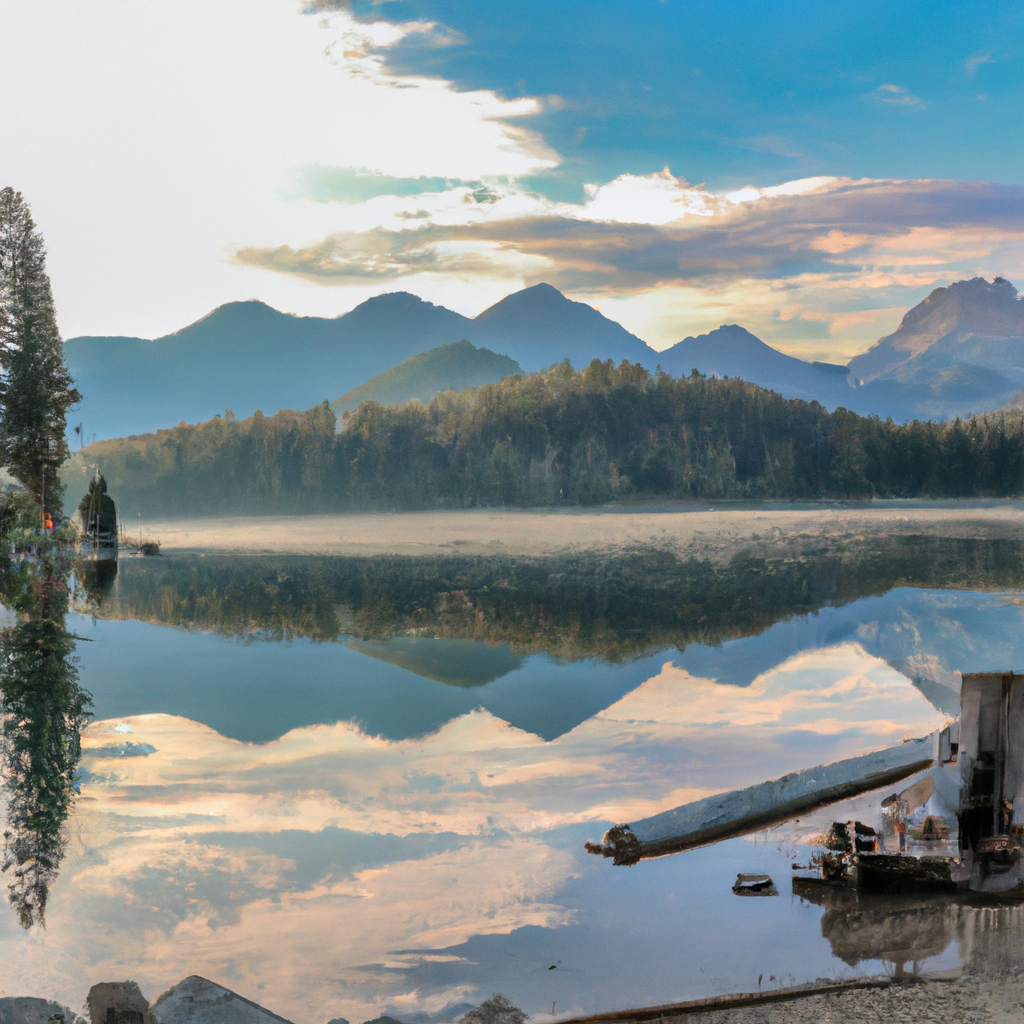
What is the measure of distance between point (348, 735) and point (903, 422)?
394ft

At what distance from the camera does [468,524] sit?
313 feet

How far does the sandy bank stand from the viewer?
6238 centimetres

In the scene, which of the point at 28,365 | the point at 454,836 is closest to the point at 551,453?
the point at 28,365

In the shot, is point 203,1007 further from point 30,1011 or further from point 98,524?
point 98,524

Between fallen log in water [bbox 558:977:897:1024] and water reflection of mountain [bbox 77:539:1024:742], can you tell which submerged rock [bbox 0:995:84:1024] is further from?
water reflection of mountain [bbox 77:539:1024:742]

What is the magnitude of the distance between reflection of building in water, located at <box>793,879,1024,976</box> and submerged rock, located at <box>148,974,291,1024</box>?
4.98m

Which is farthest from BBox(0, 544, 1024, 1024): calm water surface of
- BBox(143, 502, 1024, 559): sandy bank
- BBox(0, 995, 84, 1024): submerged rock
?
BBox(143, 502, 1024, 559): sandy bank

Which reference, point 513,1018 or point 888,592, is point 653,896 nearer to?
point 513,1018

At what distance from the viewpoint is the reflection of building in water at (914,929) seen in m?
7.16

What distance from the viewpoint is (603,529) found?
260ft

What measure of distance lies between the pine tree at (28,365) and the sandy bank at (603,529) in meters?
21.7

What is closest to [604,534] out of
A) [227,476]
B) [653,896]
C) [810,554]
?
[810,554]

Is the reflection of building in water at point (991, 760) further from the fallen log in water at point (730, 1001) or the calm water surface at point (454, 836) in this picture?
the fallen log in water at point (730, 1001)

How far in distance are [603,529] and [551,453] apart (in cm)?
4868
